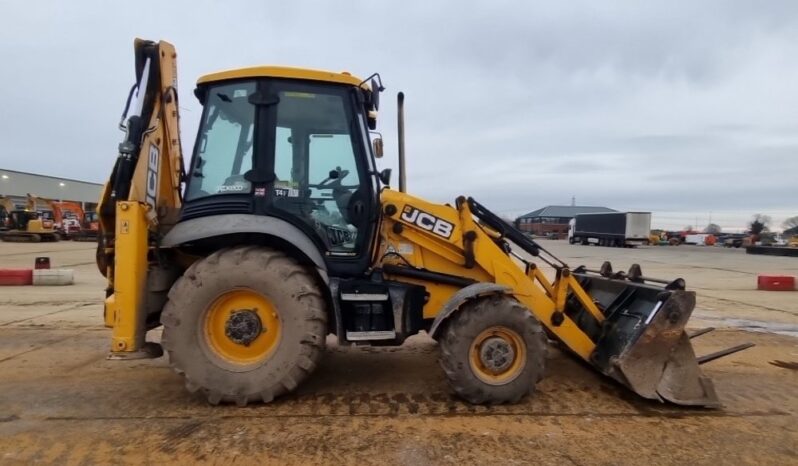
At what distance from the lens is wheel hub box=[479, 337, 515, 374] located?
4504 mm

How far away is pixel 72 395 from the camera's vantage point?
4.79 meters

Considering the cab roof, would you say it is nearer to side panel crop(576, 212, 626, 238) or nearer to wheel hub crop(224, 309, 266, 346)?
wheel hub crop(224, 309, 266, 346)

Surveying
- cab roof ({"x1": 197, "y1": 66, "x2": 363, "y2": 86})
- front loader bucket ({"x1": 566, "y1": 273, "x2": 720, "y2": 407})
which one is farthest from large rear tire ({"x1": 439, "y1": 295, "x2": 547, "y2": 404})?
cab roof ({"x1": 197, "y1": 66, "x2": 363, "y2": 86})

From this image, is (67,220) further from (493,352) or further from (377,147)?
(493,352)

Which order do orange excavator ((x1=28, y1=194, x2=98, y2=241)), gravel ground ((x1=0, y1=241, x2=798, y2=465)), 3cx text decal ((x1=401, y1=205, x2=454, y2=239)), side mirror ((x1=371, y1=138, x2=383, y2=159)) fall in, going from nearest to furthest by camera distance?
gravel ground ((x1=0, y1=241, x2=798, y2=465))
3cx text decal ((x1=401, y1=205, x2=454, y2=239))
side mirror ((x1=371, y1=138, x2=383, y2=159))
orange excavator ((x1=28, y1=194, x2=98, y2=241))

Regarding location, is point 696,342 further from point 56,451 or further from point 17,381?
point 17,381

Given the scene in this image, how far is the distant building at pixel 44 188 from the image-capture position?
55.1 m

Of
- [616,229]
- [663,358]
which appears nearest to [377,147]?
[663,358]

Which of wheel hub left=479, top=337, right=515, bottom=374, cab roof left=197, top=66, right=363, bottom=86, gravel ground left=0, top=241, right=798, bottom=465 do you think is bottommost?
gravel ground left=0, top=241, right=798, bottom=465

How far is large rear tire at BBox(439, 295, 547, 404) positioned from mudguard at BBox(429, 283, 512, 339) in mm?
90

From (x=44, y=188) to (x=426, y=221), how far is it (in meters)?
67.8

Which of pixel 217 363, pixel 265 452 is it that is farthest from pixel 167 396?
pixel 265 452

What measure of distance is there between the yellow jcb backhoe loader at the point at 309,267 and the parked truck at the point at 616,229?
43.2 metres

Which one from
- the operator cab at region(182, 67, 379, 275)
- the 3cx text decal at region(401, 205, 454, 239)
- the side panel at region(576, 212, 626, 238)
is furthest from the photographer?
the side panel at region(576, 212, 626, 238)
